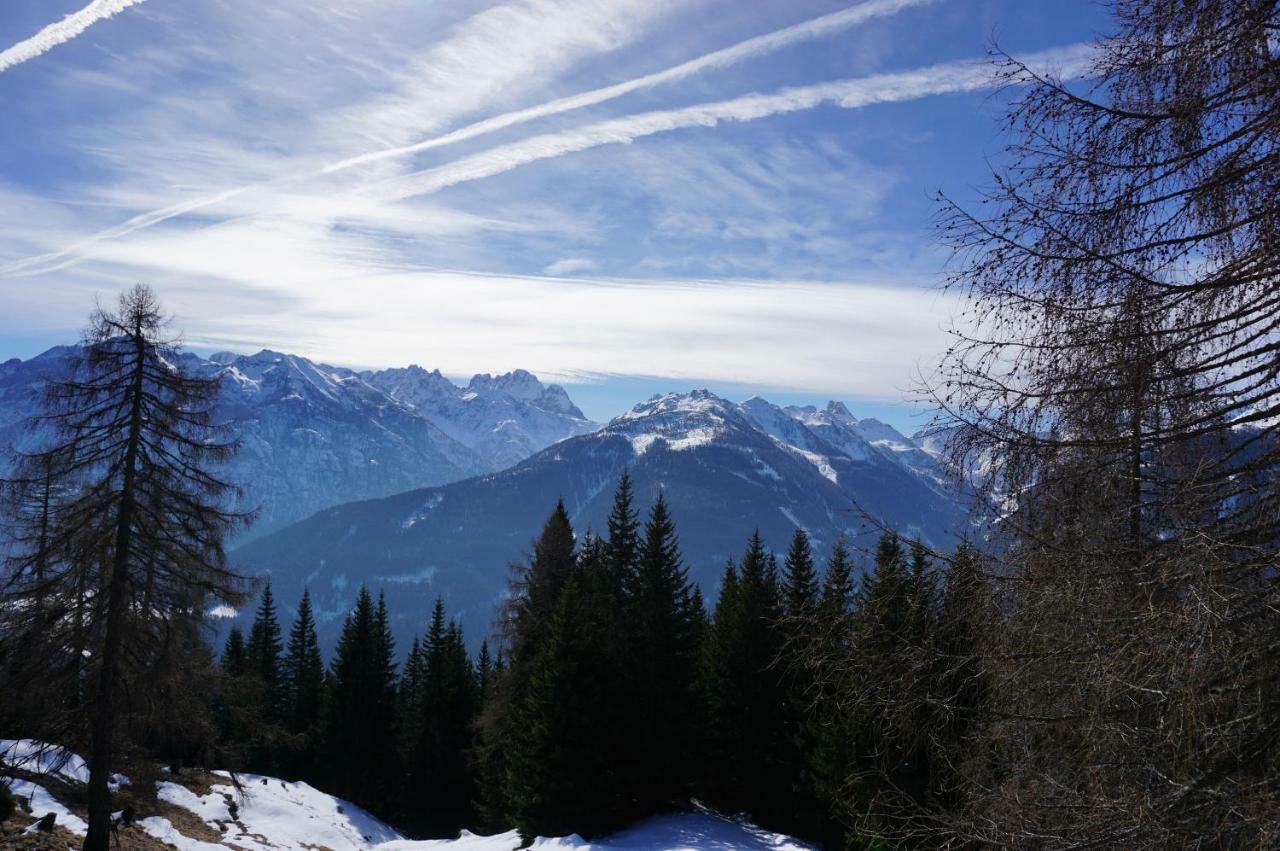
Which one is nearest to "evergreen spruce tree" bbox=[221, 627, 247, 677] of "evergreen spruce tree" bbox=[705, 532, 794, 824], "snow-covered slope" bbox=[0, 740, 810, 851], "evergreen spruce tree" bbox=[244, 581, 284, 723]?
"evergreen spruce tree" bbox=[244, 581, 284, 723]

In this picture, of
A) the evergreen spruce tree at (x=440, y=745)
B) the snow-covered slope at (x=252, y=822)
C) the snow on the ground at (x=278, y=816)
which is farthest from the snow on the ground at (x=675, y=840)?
the evergreen spruce tree at (x=440, y=745)

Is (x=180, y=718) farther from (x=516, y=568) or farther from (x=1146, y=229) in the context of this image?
(x=1146, y=229)

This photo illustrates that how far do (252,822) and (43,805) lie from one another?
9608mm

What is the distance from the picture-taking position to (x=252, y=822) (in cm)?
2644

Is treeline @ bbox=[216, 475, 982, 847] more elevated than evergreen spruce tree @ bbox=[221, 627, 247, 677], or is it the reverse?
treeline @ bbox=[216, 475, 982, 847]

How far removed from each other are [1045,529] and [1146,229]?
1676 mm

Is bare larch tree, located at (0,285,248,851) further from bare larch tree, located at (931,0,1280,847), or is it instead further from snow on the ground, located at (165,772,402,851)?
bare larch tree, located at (931,0,1280,847)

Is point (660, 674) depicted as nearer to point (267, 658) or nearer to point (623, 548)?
point (623, 548)

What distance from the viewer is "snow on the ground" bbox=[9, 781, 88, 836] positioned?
17170 millimetres

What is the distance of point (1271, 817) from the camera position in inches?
115

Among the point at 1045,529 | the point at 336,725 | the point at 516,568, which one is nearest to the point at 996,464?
the point at 1045,529

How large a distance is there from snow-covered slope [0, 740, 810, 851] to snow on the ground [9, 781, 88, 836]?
1.4 inches

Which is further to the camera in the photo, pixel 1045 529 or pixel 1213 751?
pixel 1045 529

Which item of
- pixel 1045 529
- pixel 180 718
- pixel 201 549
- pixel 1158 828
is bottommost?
pixel 180 718
